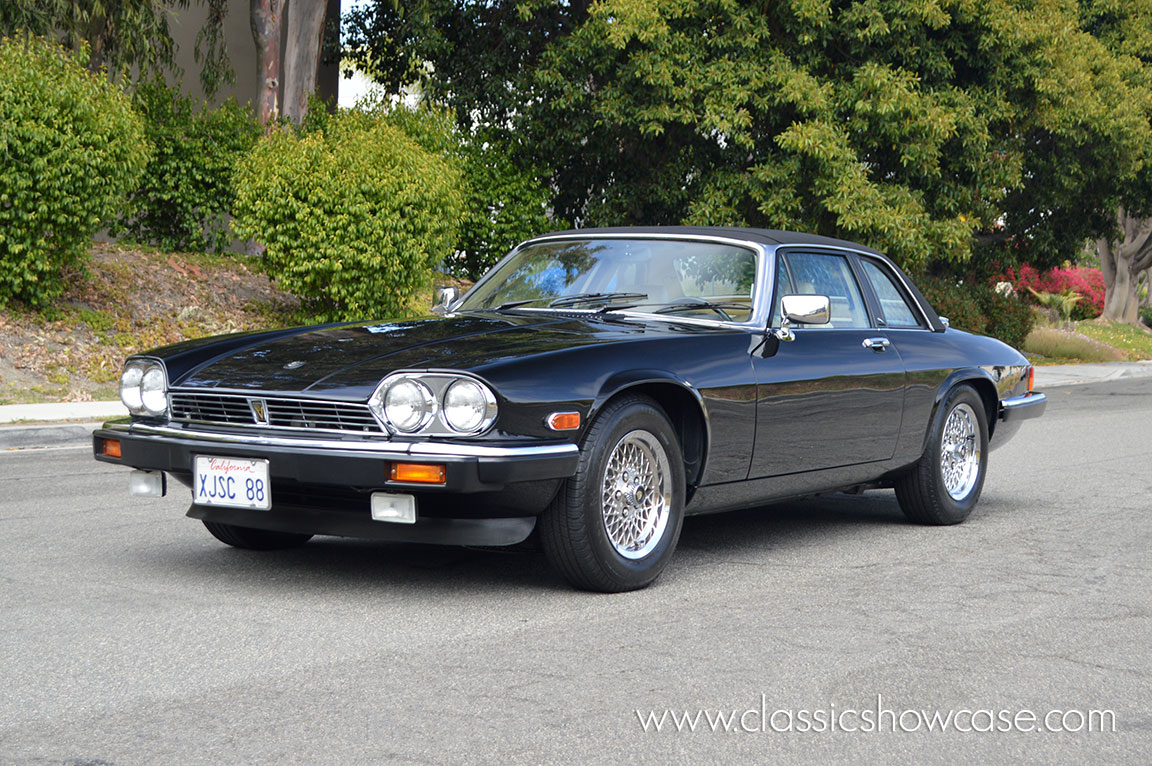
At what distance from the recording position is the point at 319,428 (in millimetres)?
4934

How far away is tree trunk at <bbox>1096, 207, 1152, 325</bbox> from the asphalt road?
39.3 metres

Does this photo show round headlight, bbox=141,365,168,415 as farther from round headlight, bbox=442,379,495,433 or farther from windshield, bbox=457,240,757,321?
windshield, bbox=457,240,757,321

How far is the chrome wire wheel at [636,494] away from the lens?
17.1ft

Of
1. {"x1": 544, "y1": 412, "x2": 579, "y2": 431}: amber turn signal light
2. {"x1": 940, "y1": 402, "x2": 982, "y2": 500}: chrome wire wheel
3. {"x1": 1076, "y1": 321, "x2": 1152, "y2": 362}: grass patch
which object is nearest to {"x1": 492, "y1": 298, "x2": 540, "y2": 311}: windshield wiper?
{"x1": 544, "y1": 412, "x2": 579, "y2": 431}: amber turn signal light

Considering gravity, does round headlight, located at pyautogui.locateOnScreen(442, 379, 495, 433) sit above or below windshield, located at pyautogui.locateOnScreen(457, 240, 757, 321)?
below

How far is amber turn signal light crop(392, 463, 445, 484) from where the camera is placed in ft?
15.4

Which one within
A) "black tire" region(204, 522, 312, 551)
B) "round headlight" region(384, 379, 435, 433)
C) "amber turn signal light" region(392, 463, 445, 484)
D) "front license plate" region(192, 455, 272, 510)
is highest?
"round headlight" region(384, 379, 435, 433)

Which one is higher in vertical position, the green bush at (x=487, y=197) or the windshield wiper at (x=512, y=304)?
the green bush at (x=487, y=197)

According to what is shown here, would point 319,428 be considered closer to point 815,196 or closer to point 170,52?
point 815,196

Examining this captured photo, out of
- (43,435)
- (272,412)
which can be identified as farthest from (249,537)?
(43,435)

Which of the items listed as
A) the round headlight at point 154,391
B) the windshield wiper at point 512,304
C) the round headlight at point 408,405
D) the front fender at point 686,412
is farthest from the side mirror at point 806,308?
the round headlight at point 154,391

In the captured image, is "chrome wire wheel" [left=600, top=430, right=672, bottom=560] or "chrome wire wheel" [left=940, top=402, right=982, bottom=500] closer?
"chrome wire wheel" [left=600, top=430, right=672, bottom=560]

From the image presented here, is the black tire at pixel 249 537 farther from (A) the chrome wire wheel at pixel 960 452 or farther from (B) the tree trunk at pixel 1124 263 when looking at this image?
(B) the tree trunk at pixel 1124 263

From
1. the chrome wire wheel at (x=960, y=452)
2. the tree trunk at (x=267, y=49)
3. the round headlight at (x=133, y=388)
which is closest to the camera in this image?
the round headlight at (x=133, y=388)
